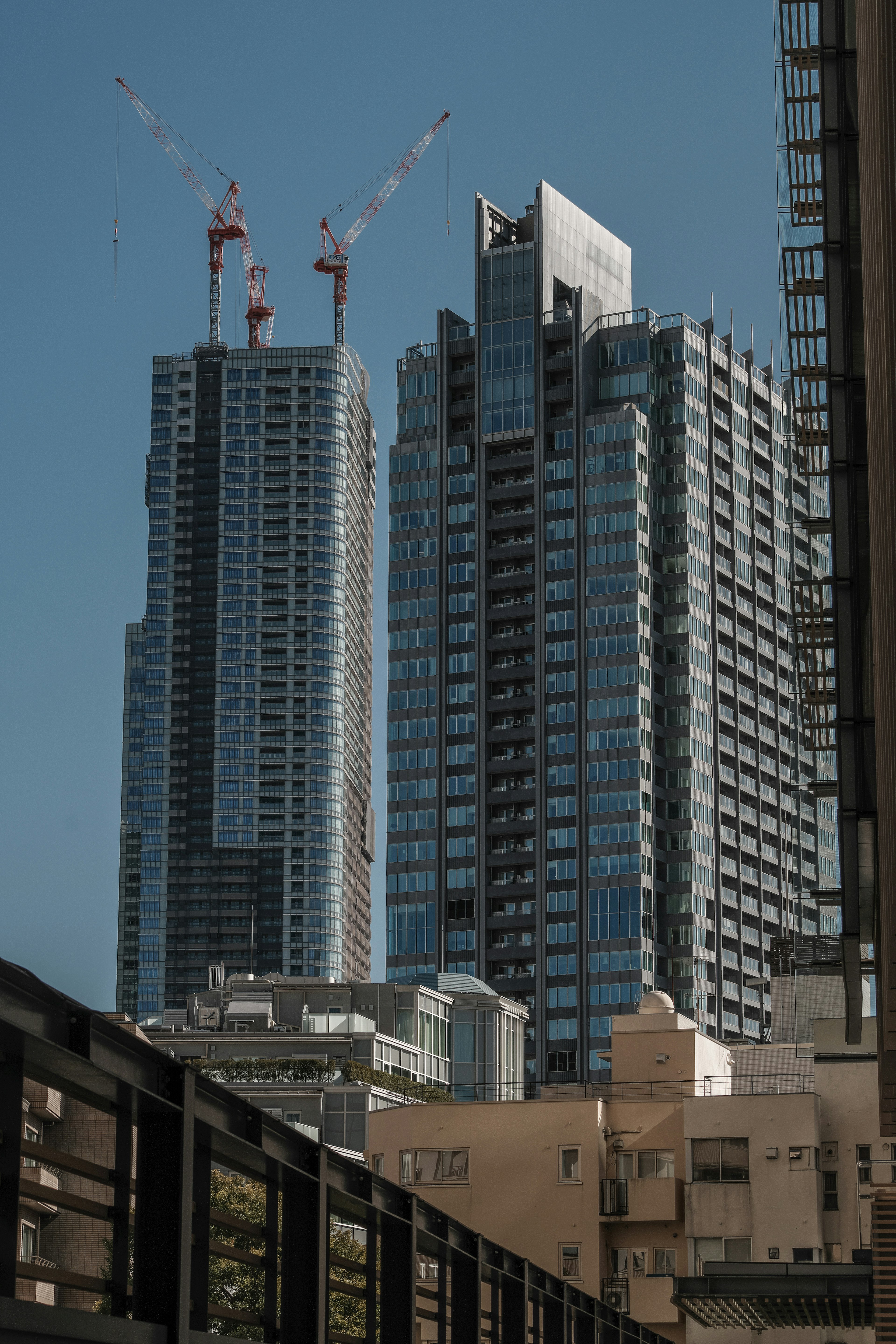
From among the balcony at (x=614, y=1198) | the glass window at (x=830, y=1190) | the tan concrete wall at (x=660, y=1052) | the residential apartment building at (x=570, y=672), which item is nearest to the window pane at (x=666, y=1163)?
the balcony at (x=614, y=1198)

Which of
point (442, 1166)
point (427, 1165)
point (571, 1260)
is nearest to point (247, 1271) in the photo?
point (442, 1166)

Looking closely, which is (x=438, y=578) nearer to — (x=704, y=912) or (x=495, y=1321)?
(x=704, y=912)

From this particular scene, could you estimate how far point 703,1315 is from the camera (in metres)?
42.1

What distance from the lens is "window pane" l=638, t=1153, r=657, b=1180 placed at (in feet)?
203

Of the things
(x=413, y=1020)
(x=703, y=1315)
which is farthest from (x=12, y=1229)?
(x=413, y=1020)

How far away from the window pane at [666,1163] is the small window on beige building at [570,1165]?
274 centimetres

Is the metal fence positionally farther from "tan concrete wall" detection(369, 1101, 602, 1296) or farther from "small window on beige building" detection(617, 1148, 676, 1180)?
"small window on beige building" detection(617, 1148, 676, 1180)

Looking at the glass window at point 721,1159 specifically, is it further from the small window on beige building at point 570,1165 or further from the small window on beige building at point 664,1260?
the small window on beige building at point 570,1165

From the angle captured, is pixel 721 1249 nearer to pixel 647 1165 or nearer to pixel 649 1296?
pixel 649 1296

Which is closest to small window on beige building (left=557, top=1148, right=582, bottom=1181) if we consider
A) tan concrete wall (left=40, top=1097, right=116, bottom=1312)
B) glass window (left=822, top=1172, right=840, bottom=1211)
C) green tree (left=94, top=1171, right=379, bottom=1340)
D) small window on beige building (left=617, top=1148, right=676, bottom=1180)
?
small window on beige building (left=617, top=1148, right=676, bottom=1180)

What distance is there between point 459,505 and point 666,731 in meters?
30.0

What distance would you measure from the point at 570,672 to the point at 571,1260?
4841 inches

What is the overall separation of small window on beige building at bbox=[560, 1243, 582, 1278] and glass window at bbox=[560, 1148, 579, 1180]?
2.09 meters

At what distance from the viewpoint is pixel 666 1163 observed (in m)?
61.7
